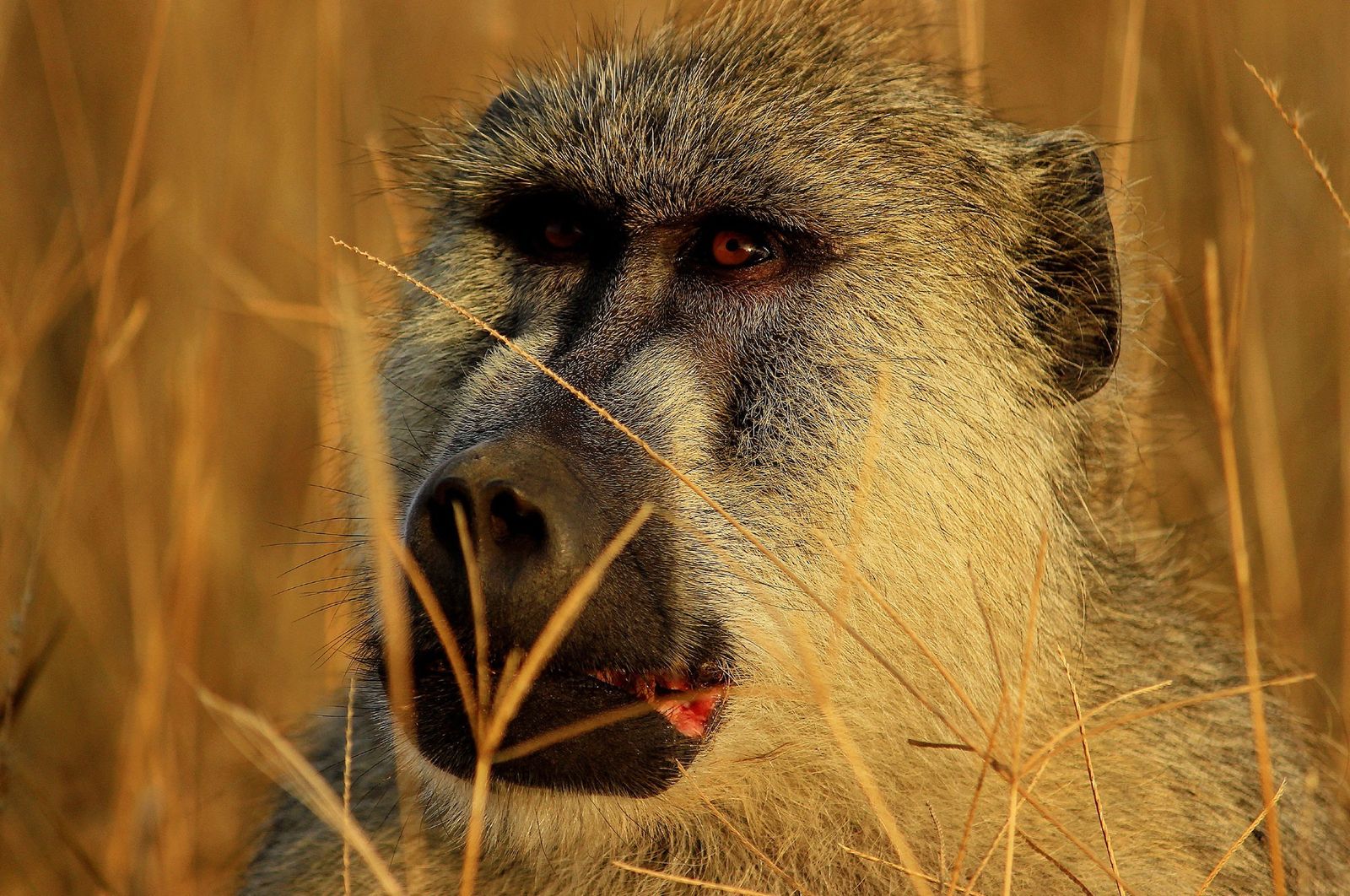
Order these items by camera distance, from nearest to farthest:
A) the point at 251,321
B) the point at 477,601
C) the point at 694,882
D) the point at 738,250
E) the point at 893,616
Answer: the point at 477,601 → the point at 893,616 → the point at 694,882 → the point at 738,250 → the point at 251,321

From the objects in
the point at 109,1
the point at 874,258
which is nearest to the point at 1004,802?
the point at 874,258

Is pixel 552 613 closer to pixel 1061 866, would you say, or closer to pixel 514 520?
pixel 514 520

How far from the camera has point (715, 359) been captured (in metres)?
2.42

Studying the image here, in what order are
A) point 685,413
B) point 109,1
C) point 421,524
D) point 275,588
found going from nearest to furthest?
point 421,524, point 685,413, point 275,588, point 109,1

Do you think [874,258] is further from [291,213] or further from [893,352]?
[291,213]

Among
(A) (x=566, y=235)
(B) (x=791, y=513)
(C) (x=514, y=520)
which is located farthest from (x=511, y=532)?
(A) (x=566, y=235)

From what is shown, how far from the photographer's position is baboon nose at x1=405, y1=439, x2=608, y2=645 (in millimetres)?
2012

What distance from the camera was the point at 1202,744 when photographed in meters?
2.65

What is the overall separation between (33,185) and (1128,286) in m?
5.07

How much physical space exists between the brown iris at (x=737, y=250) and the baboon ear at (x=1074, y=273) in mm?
517

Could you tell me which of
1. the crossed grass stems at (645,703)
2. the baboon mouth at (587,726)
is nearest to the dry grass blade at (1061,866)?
the crossed grass stems at (645,703)

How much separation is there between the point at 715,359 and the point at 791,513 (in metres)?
0.30

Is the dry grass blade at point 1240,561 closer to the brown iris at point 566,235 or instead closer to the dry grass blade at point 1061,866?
the dry grass blade at point 1061,866

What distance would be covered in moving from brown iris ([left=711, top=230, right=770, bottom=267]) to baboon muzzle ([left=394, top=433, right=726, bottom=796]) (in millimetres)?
492
